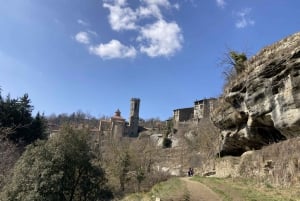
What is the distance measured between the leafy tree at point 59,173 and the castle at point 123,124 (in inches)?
3976

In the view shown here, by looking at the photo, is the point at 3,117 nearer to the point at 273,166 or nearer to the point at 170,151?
the point at 273,166

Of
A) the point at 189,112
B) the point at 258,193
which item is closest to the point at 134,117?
the point at 189,112

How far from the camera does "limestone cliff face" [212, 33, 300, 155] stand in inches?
623

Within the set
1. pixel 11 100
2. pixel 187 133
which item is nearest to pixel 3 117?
pixel 11 100

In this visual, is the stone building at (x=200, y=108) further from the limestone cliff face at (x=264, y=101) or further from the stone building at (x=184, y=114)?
the limestone cliff face at (x=264, y=101)

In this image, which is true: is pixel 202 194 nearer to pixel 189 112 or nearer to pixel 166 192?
pixel 166 192

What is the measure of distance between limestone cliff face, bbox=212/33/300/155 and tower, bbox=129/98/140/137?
114 metres

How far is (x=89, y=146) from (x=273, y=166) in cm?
1867

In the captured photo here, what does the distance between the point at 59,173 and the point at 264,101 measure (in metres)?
17.0

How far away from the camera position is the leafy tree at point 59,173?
2534 cm

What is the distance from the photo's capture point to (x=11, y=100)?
157 ft

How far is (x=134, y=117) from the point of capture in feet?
466

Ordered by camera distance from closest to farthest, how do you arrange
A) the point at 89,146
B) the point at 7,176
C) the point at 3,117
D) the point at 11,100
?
the point at 7,176 → the point at 89,146 → the point at 3,117 → the point at 11,100

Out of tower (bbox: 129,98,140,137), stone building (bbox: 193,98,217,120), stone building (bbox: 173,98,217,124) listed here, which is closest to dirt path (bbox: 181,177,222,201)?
stone building (bbox: 193,98,217,120)
